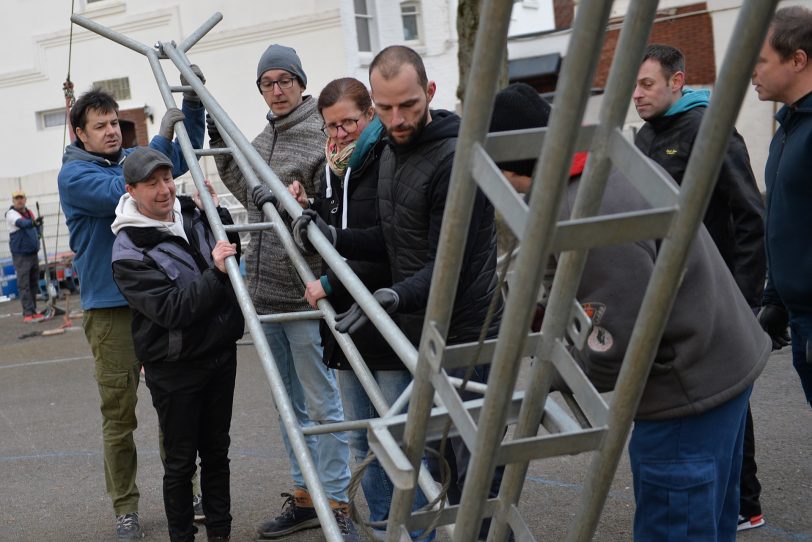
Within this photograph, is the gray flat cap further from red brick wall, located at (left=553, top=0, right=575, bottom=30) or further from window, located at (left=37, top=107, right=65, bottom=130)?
red brick wall, located at (left=553, top=0, right=575, bottom=30)

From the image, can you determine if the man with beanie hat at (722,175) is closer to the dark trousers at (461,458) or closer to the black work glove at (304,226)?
the dark trousers at (461,458)

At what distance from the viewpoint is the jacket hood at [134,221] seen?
12.4 ft

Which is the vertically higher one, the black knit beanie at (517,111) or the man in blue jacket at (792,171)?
the black knit beanie at (517,111)

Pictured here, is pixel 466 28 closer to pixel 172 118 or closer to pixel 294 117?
pixel 294 117

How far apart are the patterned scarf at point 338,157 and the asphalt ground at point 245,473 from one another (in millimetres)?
1701

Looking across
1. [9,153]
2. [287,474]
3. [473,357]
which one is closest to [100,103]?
[287,474]

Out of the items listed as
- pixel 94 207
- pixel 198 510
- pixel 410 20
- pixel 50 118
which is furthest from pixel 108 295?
pixel 50 118

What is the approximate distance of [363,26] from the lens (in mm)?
17562

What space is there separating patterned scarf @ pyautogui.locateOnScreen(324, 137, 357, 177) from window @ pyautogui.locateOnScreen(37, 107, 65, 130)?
16.7m

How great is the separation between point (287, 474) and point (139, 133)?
14199 millimetres

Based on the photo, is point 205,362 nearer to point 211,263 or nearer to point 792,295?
point 211,263

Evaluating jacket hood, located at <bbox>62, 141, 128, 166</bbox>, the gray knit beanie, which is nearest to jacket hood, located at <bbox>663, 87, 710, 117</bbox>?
the gray knit beanie

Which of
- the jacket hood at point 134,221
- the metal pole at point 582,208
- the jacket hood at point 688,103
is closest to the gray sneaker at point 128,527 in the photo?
the jacket hood at point 134,221

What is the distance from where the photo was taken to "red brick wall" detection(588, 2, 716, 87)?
17492mm
